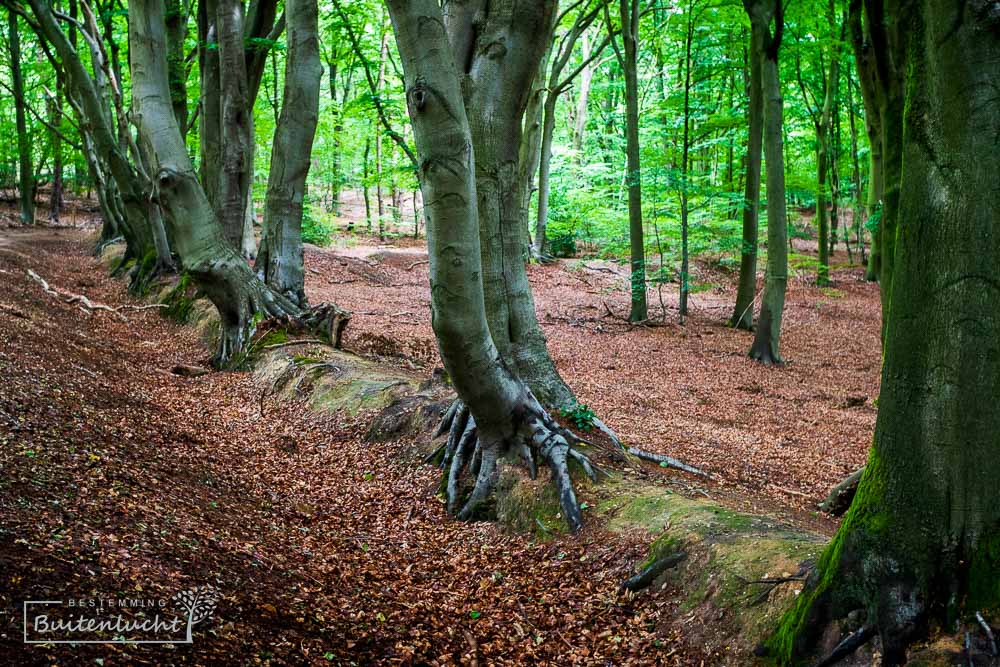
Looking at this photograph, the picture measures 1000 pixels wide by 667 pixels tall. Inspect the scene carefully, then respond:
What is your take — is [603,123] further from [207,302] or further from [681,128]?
[207,302]

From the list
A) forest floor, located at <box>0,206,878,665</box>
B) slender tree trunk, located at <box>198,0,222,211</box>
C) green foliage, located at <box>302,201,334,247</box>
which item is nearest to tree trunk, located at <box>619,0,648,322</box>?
forest floor, located at <box>0,206,878,665</box>

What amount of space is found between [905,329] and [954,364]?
217mm

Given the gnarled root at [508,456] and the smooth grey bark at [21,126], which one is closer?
the gnarled root at [508,456]

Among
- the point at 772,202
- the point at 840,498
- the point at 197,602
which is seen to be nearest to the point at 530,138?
the point at 772,202

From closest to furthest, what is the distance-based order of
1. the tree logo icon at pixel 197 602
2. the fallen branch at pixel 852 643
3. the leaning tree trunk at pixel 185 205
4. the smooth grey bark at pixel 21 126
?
the fallen branch at pixel 852 643, the tree logo icon at pixel 197 602, the leaning tree trunk at pixel 185 205, the smooth grey bark at pixel 21 126

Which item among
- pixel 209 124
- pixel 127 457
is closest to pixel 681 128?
pixel 209 124

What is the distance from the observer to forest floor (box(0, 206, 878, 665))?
10.4ft

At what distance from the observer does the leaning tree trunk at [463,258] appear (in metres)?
3.78

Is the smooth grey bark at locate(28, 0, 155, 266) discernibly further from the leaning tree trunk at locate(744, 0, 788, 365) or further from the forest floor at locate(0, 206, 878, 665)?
the leaning tree trunk at locate(744, 0, 788, 365)

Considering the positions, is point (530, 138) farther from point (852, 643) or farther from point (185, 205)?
point (852, 643)

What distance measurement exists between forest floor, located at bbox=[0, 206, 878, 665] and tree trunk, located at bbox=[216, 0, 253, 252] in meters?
2.52

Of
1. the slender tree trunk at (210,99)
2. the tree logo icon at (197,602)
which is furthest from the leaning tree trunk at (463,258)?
the slender tree trunk at (210,99)

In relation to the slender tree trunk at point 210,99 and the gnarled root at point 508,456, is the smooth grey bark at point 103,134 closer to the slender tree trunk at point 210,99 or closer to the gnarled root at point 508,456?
the slender tree trunk at point 210,99

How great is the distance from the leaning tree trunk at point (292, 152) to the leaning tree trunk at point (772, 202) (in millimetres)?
7023
